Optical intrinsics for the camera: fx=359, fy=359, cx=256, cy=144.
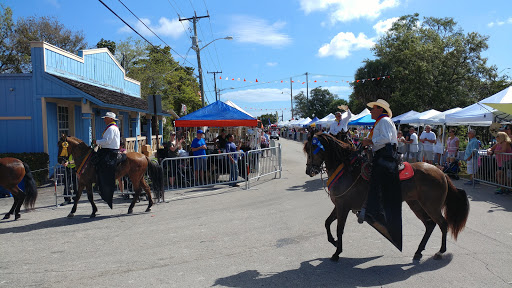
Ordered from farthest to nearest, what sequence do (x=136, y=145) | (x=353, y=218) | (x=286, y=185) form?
(x=136, y=145) < (x=286, y=185) < (x=353, y=218)

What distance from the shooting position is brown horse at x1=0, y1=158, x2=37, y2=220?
26.8 feet

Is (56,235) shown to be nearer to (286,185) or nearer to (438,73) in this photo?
(286,185)

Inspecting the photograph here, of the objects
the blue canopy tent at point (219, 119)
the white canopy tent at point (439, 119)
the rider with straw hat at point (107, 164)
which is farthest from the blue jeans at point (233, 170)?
the white canopy tent at point (439, 119)

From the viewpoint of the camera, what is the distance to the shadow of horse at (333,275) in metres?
4.30

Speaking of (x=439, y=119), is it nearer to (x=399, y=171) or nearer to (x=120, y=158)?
(x=399, y=171)

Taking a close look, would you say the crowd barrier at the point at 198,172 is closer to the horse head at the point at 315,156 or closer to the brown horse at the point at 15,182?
the brown horse at the point at 15,182

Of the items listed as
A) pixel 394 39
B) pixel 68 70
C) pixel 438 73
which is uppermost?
pixel 394 39

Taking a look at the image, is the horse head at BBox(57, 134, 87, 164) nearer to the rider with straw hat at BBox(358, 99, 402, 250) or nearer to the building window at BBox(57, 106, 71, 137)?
the rider with straw hat at BBox(358, 99, 402, 250)

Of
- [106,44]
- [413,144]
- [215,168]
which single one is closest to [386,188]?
[215,168]

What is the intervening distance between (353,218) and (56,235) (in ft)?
19.3

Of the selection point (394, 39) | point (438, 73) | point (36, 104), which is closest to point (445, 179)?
point (36, 104)

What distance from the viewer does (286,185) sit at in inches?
472

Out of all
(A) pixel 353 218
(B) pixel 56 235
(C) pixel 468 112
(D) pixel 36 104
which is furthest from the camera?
(C) pixel 468 112

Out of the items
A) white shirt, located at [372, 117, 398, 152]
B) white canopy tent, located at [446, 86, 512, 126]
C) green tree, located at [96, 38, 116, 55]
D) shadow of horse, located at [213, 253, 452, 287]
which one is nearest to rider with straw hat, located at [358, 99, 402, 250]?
white shirt, located at [372, 117, 398, 152]
